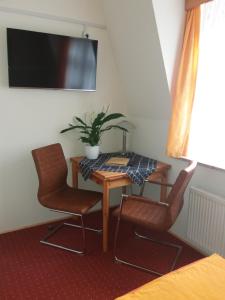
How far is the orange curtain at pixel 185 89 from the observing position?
88.6 inches

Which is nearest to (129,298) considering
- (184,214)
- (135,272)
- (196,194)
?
(135,272)

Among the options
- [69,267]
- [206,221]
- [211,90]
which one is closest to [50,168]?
[69,267]

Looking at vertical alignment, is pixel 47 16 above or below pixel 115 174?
above

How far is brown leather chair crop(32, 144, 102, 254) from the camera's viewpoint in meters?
2.34

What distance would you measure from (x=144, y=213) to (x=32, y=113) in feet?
4.84

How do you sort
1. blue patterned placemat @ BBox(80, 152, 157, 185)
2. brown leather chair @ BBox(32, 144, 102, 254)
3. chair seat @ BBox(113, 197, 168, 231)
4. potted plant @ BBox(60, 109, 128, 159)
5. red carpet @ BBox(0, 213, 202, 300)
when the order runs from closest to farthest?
red carpet @ BBox(0, 213, 202, 300), chair seat @ BBox(113, 197, 168, 231), brown leather chair @ BBox(32, 144, 102, 254), blue patterned placemat @ BBox(80, 152, 157, 185), potted plant @ BBox(60, 109, 128, 159)

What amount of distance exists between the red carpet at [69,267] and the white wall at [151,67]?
1.60ft

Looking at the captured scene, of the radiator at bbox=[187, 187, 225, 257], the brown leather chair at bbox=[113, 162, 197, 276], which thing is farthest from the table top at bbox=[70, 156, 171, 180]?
the radiator at bbox=[187, 187, 225, 257]

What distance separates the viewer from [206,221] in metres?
2.26

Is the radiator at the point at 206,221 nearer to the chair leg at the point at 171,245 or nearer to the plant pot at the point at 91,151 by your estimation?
the chair leg at the point at 171,245

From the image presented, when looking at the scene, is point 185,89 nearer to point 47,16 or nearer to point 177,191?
point 177,191

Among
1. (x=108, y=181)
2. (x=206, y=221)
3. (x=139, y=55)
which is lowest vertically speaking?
(x=206, y=221)

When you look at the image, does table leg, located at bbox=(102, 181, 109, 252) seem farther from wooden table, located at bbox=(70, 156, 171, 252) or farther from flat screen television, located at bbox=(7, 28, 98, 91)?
flat screen television, located at bbox=(7, 28, 98, 91)

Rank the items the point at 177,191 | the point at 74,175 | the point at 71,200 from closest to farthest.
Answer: the point at 177,191 → the point at 71,200 → the point at 74,175
